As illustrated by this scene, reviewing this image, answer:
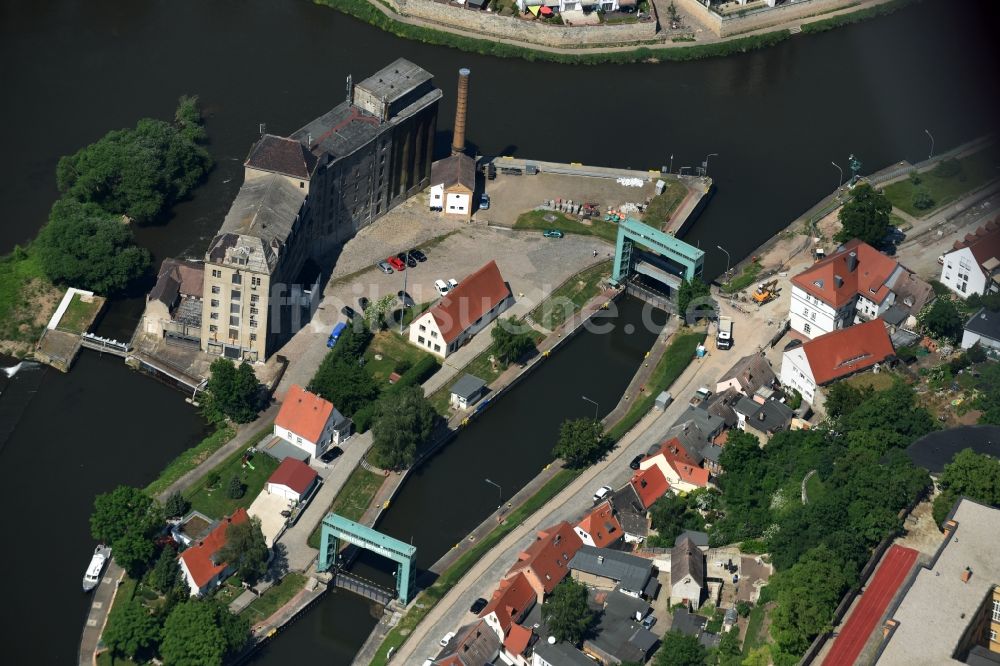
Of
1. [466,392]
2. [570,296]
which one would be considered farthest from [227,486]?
[570,296]

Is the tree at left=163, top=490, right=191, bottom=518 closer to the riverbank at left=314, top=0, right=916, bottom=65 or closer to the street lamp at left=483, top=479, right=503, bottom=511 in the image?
the street lamp at left=483, top=479, right=503, bottom=511

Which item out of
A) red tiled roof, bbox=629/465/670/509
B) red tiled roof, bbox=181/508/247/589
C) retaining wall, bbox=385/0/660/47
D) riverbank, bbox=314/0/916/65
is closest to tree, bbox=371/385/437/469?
red tiled roof, bbox=181/508/247/589

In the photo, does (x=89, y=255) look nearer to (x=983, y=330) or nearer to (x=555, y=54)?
(x=555, y=54)

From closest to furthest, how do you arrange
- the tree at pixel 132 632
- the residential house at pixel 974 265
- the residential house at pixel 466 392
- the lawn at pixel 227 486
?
the tree at pixel 132 632 < the lawn at pixel 227 486 < the residential house at pixel 466 392 < the residential house at pixel 974 265

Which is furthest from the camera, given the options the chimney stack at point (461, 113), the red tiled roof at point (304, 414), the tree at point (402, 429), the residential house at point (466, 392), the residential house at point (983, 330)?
the chimney stack at point (461, 113)

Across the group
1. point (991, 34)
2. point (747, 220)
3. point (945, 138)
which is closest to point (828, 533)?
point (747, 220)

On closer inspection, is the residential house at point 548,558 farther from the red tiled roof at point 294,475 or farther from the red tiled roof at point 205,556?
the red tiled roof at point 205,556

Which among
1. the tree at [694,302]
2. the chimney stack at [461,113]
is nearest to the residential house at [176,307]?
the chimney stack at [461,113]
